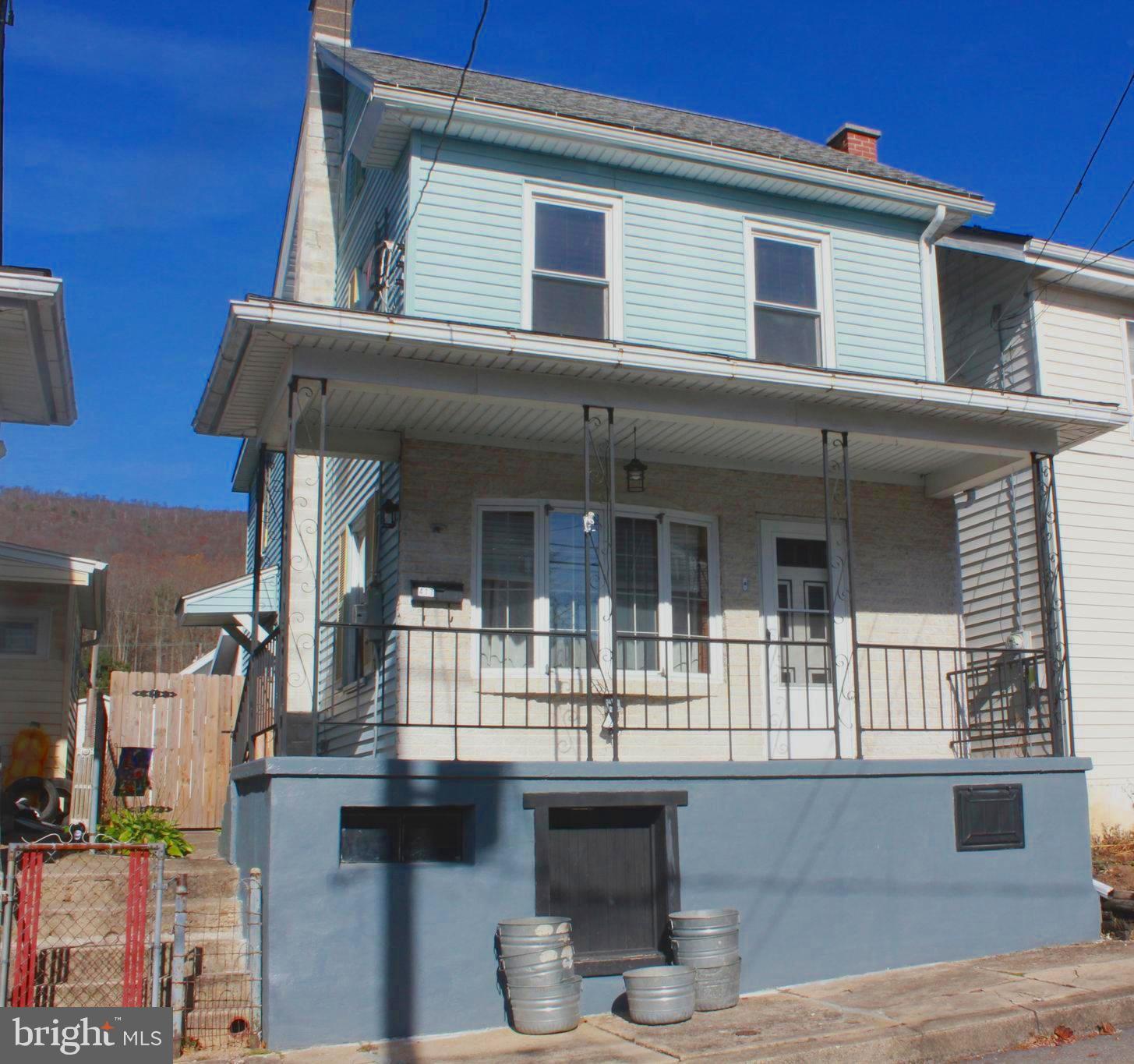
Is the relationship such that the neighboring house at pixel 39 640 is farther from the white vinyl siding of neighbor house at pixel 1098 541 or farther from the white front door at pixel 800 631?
the white vinyl siding of neighbor house at pixel 1098 541

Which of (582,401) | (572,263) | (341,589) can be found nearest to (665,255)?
(572,263)

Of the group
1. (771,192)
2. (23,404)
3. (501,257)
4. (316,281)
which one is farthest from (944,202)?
(23,404)

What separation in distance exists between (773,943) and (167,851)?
473cm

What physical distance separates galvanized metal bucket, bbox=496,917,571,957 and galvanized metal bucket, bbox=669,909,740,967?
781 mm

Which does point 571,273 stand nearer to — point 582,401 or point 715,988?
point 582,401

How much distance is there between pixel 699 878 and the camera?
832 centimetres

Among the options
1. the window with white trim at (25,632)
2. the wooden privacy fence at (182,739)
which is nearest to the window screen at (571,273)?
the wooden privacy fence at (182,739)

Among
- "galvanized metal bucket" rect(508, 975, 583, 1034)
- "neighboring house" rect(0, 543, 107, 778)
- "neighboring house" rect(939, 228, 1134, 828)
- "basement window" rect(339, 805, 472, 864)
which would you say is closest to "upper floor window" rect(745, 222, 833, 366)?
"neighboring house" rect(939, 228, 1134, 828)

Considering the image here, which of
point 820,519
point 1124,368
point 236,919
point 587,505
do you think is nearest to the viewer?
point 236,919

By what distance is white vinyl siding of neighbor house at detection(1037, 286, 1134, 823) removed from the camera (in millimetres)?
12297

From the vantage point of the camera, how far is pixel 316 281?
14.2 m

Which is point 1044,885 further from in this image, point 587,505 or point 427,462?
point 427,462

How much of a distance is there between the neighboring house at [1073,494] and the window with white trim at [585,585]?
3366 mm

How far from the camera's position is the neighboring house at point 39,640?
13133mm
